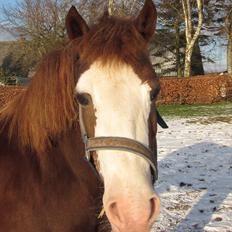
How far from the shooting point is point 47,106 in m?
2.50

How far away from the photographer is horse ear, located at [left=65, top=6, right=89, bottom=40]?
2.30 metres

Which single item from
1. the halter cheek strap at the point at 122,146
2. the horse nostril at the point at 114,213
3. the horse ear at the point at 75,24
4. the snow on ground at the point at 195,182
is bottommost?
the snow on ground at the point at 195,182

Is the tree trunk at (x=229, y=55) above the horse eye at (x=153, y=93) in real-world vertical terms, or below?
above

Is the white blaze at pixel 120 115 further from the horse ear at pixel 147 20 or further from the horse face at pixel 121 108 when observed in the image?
the horse ear at pixel 147 20

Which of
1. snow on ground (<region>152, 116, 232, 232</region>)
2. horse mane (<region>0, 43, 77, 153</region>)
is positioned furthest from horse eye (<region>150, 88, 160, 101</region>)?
snow on ground (<region>152, 116, 232, 232</region>)

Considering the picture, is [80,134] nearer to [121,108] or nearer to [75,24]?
[121,108]

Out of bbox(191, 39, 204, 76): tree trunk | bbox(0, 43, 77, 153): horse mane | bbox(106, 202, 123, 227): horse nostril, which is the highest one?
bbox(191, 39, 204, 76): tree trunk

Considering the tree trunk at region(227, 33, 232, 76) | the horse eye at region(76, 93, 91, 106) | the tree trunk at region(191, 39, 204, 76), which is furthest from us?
the tree trunk at region(191, 39, 204, 76)

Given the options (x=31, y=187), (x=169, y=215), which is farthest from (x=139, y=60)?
(x=169, y=215)

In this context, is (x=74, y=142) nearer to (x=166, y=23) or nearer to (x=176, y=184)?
(x=176, y=184)

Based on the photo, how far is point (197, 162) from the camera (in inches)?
320

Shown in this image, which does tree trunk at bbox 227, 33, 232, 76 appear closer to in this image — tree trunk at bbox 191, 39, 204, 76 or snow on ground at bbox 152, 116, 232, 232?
tree trunk at bbox 191, 39, 204, 76

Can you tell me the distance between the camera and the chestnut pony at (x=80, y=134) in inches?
78.2

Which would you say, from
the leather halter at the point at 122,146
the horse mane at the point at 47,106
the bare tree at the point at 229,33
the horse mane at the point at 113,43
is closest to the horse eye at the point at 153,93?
the horse mane at the point at 113,43
